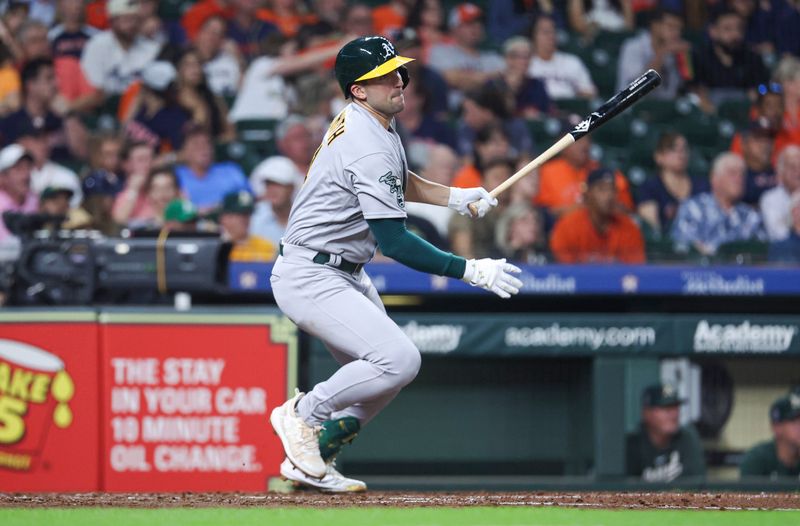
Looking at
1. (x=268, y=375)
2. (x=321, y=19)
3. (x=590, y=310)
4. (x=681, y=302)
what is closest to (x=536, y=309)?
(x=590, y=310)

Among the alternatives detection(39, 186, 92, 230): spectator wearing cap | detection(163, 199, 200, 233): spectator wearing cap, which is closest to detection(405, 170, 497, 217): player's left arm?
detection(163, 199, 200, 233): spectator wearing cap

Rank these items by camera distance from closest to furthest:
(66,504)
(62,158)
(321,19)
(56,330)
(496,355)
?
(66,504) → (56,330) → (496,355) → (62,158) → (321,19)

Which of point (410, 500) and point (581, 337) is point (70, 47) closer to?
point (581, 337)

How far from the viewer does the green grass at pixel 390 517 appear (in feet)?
14.7

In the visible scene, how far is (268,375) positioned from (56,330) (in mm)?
1233

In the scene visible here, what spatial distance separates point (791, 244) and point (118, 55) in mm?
5336

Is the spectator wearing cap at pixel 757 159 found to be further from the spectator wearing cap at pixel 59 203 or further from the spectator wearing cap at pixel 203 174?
the spectator wearing cap at pixel 59 203

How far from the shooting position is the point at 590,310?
8.33 meters

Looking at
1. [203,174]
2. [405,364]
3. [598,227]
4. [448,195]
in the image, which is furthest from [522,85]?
[405,364]

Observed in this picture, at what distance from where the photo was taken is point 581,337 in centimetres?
799

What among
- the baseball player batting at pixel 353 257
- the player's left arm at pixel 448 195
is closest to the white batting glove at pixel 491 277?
the baseball player batting at pixel 353 257

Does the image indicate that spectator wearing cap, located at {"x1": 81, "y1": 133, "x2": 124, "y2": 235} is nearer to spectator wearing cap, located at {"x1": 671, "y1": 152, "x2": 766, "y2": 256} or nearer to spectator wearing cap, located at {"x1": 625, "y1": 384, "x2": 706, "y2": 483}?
spectator wearing cap, located at {"x1": 625, "y1": 384, "x2": 706, "y2": 483}

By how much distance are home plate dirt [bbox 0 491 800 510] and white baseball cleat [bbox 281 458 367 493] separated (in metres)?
0.04

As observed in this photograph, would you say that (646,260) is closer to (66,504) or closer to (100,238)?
(100,238)
